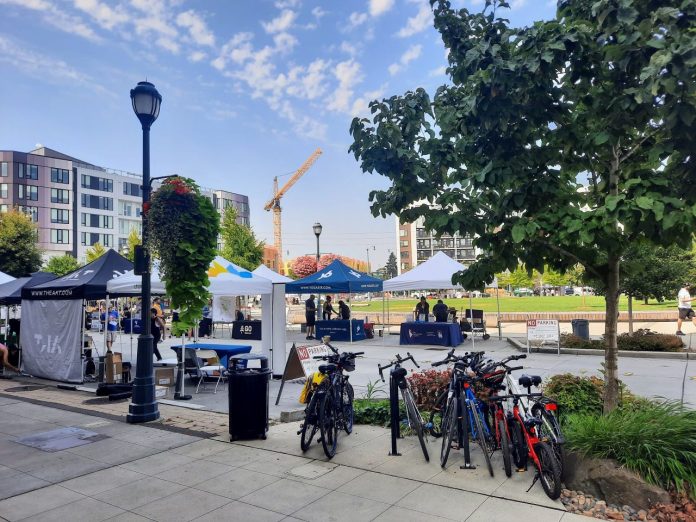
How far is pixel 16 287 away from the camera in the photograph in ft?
49.8

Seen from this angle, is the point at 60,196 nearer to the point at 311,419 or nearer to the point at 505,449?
the point at 311,419

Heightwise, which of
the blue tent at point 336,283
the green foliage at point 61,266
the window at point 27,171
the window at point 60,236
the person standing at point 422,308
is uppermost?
the window at point 27,171

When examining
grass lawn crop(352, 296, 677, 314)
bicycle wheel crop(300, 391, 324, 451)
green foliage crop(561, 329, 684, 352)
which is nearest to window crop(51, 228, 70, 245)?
grass lawn crop(352, 296, 677, 314)

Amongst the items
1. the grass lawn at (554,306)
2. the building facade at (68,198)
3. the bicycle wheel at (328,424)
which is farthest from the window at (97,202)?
the bicycle wheel at (328,424)

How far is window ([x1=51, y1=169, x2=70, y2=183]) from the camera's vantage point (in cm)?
7162

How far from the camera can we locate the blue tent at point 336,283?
19922 mm

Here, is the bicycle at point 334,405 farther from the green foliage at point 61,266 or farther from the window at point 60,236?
the window at point 60,236

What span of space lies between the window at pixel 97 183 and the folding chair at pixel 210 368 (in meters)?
74.3

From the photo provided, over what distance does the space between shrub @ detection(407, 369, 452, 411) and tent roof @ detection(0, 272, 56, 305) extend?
12140 millimetres

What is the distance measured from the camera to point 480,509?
14.7 feet

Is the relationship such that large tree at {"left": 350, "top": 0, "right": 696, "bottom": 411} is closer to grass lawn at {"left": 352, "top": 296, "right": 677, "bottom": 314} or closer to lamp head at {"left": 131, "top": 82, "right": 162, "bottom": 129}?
lamp head at {"left": 131, "top": 82, "right": 162, "bottom": 129}

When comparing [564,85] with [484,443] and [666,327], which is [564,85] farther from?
[666,327]

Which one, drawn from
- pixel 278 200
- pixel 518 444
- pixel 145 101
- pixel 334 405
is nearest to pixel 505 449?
pixel 518 444

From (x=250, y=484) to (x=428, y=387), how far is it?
3.32 m
